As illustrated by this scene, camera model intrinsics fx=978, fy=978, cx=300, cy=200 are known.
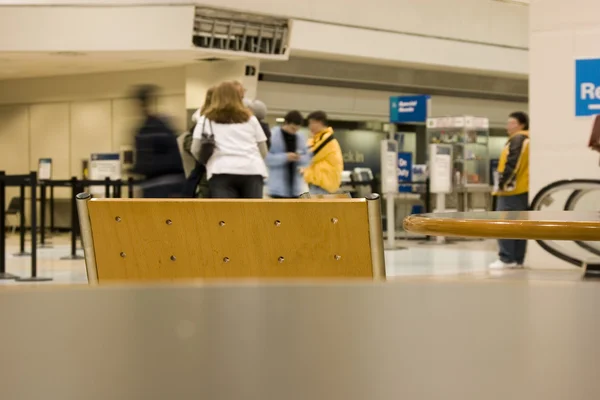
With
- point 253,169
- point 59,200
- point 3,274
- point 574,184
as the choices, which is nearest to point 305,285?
point 253,169

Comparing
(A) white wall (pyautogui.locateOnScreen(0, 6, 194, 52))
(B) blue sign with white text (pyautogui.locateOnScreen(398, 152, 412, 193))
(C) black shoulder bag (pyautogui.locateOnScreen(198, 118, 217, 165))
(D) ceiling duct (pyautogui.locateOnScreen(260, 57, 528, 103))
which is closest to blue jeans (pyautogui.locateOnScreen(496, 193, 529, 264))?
(C) black shoulder bag (pyautogui.locateOnScreen(198, 118, 217, 165))

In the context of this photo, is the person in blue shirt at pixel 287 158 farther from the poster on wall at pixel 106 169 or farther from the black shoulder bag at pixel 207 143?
the poster on wall at pixel 106 169

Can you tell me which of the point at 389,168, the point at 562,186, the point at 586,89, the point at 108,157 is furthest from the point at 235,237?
the point at 108,157

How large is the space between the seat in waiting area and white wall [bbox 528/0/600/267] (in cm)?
662

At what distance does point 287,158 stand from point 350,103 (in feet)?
34.3

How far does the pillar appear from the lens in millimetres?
16109

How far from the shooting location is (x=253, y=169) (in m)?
6.43

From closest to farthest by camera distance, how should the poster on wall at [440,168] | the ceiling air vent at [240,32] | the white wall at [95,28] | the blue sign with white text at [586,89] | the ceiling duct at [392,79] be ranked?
the blue sign with white text at [586,89] < the poster on wall at [440,168] < the white wall at [95,28] < the ceiling air vent at [240,32] < the ceiling duct at [392,79]

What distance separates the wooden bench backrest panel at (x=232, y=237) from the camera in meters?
1.72

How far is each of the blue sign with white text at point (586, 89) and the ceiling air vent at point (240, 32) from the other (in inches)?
308

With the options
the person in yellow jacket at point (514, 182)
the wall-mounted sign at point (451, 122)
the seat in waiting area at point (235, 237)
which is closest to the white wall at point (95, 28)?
the wall-mounted sign at point (451, 122)

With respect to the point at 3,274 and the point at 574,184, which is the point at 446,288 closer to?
the point at 574,184

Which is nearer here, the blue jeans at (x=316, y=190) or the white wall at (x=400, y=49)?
the blue jeans at (x=316, y=190)

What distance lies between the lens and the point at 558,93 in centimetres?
820
